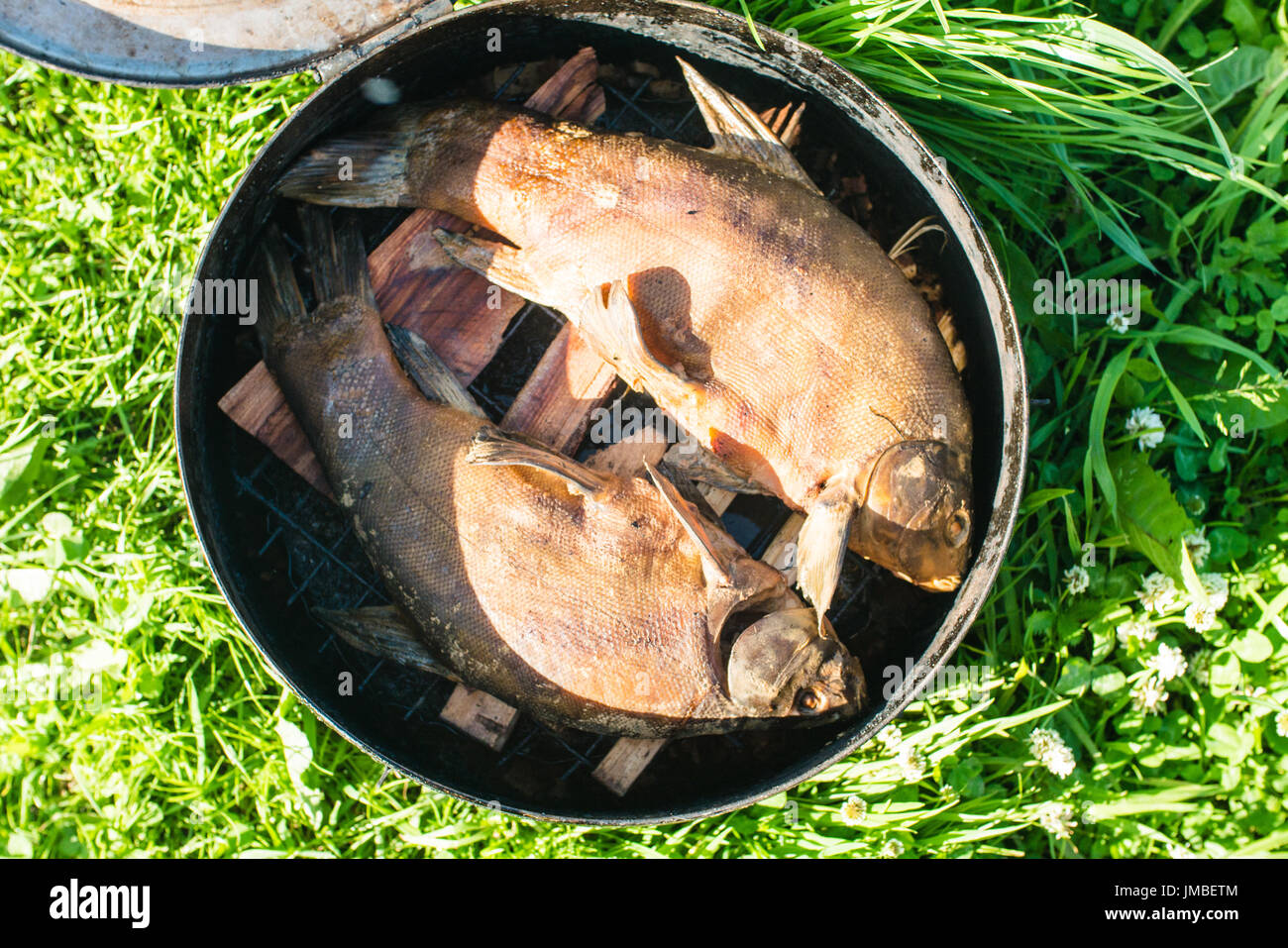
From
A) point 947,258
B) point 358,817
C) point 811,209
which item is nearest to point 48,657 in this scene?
point 358,817

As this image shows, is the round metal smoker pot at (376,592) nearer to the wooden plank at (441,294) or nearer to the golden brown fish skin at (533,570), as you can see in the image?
the wooden plank at (441,294)

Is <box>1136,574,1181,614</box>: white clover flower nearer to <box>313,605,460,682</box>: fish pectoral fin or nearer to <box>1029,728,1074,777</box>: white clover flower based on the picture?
<box>1029,728,1074,777</box>: white clover flower

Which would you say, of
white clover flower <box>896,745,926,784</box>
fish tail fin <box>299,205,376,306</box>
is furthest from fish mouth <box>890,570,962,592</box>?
fish tail fin <box>299,205,376,306</box>

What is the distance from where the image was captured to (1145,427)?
3.53m

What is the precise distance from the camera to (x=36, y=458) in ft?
12.1

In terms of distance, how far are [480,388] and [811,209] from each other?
1560 mm

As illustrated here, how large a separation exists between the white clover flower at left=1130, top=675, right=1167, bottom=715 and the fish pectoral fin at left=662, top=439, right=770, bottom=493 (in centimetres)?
199

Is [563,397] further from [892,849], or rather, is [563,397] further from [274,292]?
[892,849]

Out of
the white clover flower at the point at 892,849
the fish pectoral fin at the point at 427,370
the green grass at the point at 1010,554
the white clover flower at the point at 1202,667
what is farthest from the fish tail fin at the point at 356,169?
the white clover flower at the point at 1202,667

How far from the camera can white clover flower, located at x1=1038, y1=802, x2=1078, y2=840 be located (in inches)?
137

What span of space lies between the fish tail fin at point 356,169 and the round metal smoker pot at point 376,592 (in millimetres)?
75

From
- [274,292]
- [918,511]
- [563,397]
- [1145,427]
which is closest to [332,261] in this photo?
[274,292]

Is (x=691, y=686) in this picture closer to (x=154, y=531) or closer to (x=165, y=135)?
(x=154, y=531)
